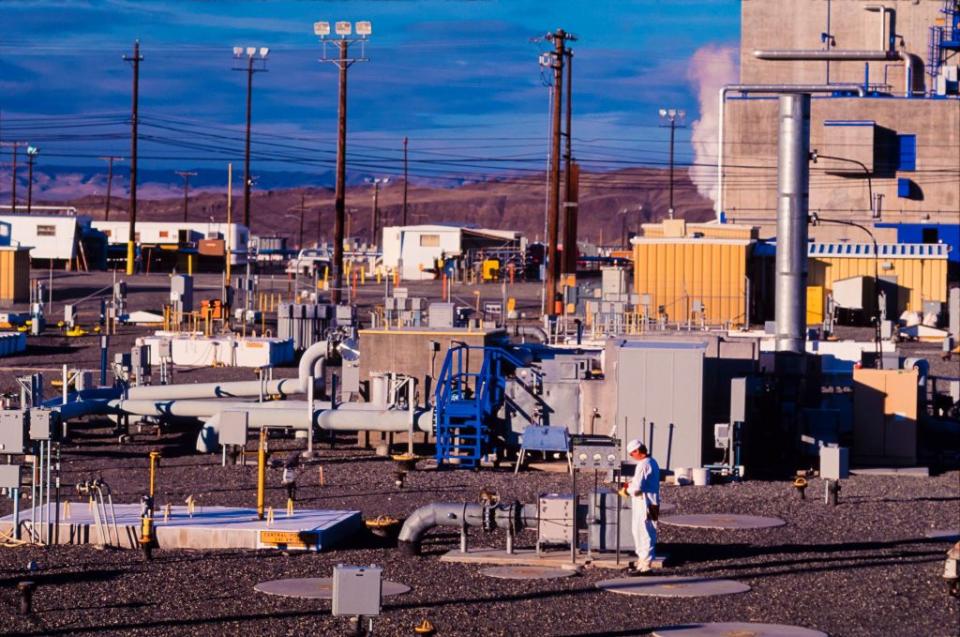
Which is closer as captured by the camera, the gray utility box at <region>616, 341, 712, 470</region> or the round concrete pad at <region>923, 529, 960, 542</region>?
the round concrete pad at <region>923, 529, 960, 542</region>

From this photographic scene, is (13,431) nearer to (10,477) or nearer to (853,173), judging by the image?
(10,477)

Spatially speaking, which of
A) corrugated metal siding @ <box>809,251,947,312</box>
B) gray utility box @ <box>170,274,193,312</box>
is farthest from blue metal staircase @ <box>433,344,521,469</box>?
corrugated metal siding @ <box>809,251,947,312</box>

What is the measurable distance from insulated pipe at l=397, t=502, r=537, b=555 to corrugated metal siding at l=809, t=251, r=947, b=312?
39933 mm

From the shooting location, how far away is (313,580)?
47.6ft

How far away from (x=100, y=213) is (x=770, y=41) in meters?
A: 114

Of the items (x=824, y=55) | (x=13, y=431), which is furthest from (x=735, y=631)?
(x=824, y=55)

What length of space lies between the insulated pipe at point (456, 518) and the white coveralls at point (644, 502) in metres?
1.14

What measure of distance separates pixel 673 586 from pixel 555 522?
1677 mm

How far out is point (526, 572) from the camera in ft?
49.2

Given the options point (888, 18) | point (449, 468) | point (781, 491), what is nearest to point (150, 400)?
point (449, 468)

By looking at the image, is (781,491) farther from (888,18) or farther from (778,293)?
(888,18)

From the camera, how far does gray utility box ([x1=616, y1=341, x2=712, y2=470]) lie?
21922mm

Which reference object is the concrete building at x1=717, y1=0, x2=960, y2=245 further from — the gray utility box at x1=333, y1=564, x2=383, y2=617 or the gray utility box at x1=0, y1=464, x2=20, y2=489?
the gray utility box at x1=333, y1=564, x2=383, y2=617

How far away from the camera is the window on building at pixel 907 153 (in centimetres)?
6856
